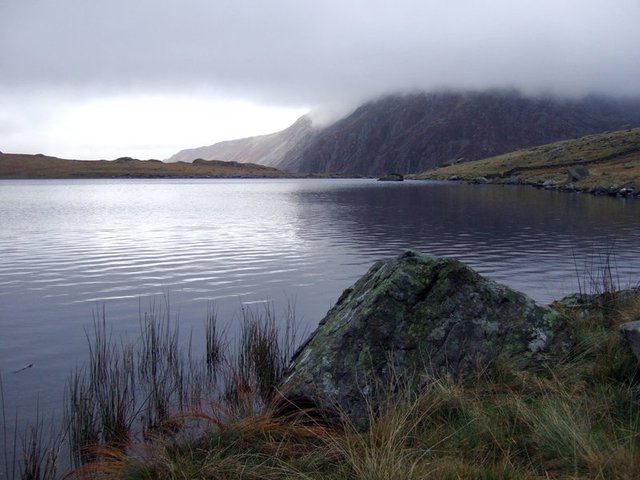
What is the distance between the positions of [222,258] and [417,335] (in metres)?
20.8

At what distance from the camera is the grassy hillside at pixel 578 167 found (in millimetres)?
88375

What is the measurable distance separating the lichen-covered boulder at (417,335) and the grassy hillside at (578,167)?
7623 cm

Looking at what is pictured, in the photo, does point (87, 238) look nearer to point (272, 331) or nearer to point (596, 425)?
point (272, 331)

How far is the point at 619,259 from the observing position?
2744cm

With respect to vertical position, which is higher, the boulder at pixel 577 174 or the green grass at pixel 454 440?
the boulder at pixel 577 174

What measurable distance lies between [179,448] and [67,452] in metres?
2.79

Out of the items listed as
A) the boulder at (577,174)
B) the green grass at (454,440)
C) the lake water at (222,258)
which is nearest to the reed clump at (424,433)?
the green grass at (454,440)

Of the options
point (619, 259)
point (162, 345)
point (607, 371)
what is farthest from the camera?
point (619, 259)

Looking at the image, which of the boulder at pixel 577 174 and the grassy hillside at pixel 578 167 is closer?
the grassy hillside at pixel 578 167

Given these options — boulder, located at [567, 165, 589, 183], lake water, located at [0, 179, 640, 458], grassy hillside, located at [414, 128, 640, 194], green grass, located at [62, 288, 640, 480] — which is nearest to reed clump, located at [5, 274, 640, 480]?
green grass, located at [62, 288, 640, 480]

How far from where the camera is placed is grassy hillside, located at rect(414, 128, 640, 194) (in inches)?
3479

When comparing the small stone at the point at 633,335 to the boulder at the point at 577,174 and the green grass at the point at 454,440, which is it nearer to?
the green grass at the point at 454,440

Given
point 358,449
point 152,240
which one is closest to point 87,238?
point 152,240

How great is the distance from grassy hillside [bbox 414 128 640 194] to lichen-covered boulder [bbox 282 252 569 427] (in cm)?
7623
